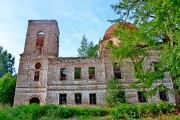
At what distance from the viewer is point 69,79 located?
25719 mm

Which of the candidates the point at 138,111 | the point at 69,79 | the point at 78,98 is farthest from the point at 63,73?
the point at 138,111

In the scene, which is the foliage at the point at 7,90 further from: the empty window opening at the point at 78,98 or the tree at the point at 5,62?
the tree at the point at 5,62

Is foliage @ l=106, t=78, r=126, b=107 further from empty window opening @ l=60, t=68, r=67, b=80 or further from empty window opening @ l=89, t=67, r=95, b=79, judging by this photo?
empty window opening @ l=60, t=68, r=67, b=80

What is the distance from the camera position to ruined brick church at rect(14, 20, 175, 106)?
2456cm

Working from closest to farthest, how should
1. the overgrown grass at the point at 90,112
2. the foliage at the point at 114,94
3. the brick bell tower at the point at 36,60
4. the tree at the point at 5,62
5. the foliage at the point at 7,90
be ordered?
the overgrown grass at the point at 90,112
the foliage at the point at 114,94
the brick bell tower at the point at 36,60
the foliage at the point at 7,90
the tree at the point at 5,62

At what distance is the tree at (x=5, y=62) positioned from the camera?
51.9m

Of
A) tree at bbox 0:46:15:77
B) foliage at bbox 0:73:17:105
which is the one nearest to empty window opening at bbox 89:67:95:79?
foliage at bbox 0:73:17:105

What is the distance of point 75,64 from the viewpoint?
26453mm

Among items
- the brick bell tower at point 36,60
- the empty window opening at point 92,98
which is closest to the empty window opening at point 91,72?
the empty window opening at point 92,98

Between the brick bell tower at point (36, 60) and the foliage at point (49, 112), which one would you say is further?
the brick bell tower at point (36, 60)

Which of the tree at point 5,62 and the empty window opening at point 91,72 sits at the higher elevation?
the tree at point 5,62

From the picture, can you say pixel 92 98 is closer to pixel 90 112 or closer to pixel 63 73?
pixel 63 73

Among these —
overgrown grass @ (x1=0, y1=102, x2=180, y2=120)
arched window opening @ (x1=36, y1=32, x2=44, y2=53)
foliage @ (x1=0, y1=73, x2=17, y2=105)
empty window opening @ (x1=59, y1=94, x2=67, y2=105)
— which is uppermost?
arched window opening @ (x1=36, y1=32, x2=44, y2=53)

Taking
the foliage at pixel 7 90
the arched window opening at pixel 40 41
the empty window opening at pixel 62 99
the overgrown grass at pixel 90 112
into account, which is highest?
the arched window opening at pixel 40 41
